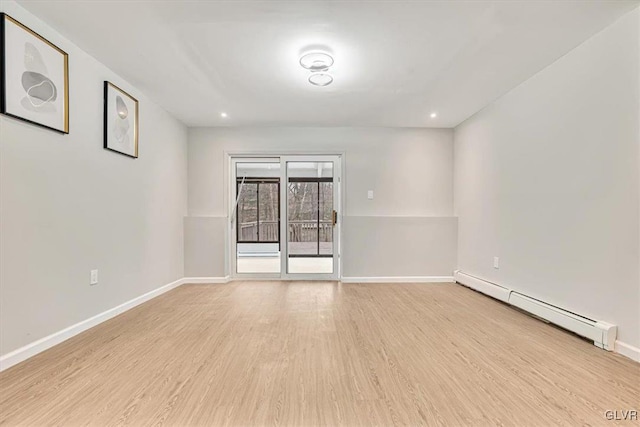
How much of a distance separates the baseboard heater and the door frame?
2033 mm

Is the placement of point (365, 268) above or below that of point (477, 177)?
below

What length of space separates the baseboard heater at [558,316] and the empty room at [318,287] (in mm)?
15

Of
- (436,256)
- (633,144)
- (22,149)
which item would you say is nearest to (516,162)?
(633,144)

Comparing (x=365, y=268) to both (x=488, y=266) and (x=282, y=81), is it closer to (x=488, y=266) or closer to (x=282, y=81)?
(x=488, y=266)

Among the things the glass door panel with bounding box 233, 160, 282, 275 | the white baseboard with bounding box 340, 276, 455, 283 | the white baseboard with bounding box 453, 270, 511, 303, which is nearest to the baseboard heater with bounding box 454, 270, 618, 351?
the white baseboard with bounding box 453, 270, 511, 303

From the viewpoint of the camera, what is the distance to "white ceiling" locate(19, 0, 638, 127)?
2006mm

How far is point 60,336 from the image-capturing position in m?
2.33

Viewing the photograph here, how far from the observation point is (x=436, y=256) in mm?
4668

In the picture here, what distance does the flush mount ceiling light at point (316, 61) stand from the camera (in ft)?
8.32

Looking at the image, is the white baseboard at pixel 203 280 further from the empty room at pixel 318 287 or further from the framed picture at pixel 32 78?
the framed picture at pixel 32 78

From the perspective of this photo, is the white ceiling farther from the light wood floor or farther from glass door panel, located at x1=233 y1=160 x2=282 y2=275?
the light wood floor

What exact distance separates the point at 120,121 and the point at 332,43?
7.37 ft

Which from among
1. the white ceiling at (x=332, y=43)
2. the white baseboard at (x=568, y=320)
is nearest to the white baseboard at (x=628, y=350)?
the white baseboard at (x=568, y=320)

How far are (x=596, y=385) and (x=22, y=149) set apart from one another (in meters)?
3.88
